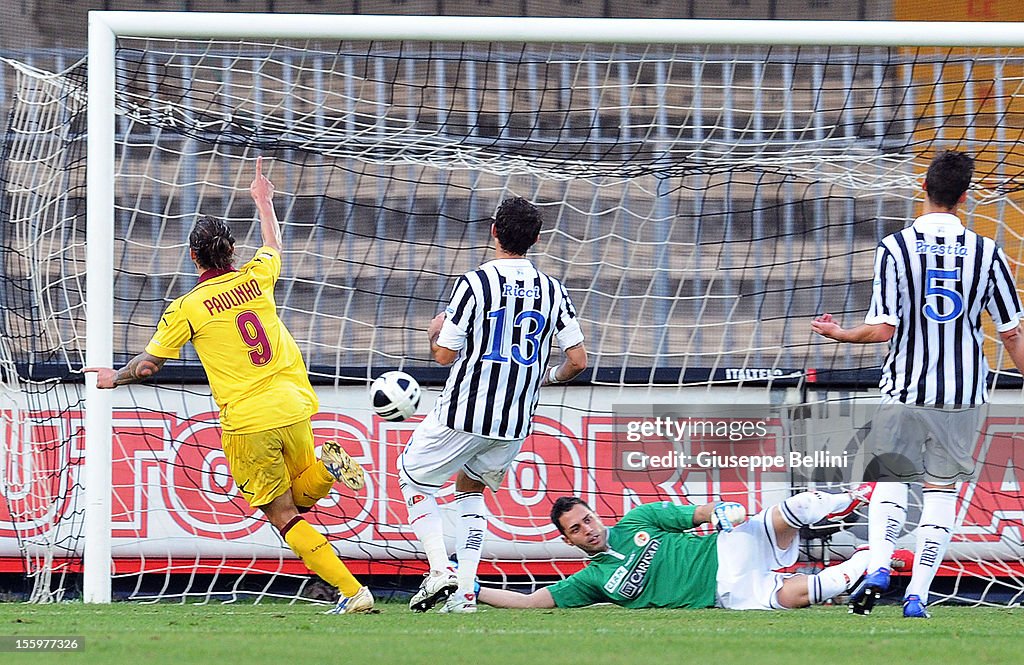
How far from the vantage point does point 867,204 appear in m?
7.58

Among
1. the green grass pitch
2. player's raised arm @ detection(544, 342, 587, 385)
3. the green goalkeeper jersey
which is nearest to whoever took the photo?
the green grass pitch

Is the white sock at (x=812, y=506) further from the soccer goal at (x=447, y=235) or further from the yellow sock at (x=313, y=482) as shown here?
the yellow sock at (x=313, y=482)

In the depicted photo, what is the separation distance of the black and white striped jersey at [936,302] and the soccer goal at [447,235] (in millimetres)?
1223

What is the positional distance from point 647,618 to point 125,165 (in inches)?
159

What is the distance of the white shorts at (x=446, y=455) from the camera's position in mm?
4699

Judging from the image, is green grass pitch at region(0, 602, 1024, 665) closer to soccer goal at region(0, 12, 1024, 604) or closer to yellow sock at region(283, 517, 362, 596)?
yellow sock at region(283, 517, 362, 596)

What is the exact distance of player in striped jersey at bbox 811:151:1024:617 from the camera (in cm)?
438

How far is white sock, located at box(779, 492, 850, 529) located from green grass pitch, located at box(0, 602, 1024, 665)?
518 millimetres

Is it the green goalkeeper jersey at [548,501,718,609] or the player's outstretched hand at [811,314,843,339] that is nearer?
the player's outstretched hand at [811,314,843,339]

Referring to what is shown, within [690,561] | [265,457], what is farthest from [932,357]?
[265,457]

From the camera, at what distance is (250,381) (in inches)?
179

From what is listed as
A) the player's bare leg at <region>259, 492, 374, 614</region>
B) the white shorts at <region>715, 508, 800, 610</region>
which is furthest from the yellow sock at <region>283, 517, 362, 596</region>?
the white shorts at <region>715, 508, 800, 610</region>

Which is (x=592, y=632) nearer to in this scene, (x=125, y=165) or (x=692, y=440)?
(x=692, y=440)

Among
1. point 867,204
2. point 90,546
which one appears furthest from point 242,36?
point 867,204
